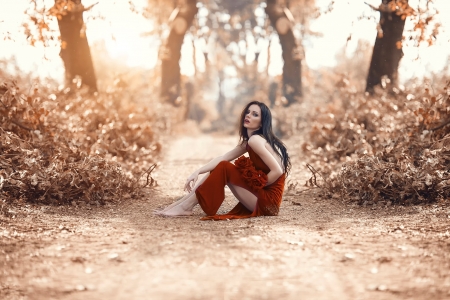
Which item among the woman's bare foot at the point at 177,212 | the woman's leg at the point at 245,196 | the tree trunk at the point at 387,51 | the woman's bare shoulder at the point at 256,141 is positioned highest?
the tree trunk at the point at 387,51

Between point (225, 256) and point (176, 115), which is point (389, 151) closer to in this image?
point (225, 256)

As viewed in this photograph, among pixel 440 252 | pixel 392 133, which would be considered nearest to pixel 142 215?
pixel 440 252

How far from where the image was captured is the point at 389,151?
718 cm

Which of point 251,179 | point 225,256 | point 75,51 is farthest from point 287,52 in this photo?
point 225,256

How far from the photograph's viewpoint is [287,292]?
10.0 ft

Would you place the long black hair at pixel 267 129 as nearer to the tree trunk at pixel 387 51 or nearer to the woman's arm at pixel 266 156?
the woman's arm at pixel 266 156

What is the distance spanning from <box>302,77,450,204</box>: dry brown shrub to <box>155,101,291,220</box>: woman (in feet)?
4.82

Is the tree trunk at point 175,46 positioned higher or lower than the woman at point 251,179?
higher

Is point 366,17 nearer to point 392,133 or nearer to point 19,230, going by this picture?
point 392,133

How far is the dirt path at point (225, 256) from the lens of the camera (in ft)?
10.3

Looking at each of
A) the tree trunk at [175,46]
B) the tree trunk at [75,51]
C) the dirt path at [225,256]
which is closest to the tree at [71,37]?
the tree trunk at [75,51]

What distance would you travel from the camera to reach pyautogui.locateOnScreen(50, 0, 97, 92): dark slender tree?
11.8 metres

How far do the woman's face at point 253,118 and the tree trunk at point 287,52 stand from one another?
15680 mm

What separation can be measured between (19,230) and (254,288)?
2.72 meters
